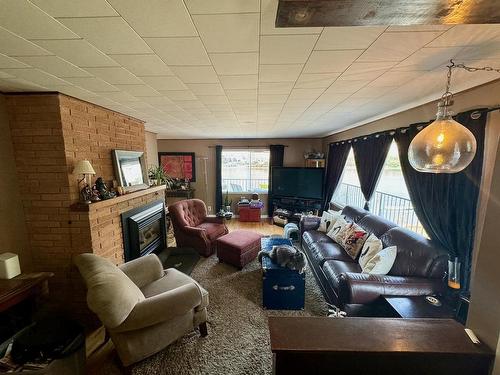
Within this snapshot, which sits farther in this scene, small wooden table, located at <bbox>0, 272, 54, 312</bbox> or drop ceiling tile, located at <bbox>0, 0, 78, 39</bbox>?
small wooden table, located at <bbox>0, 272, 54, 312</bbox>

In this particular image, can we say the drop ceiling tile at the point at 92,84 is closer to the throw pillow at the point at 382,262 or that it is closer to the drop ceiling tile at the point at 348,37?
the drop ceiling tile at the point at 348,37

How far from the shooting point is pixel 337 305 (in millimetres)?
2076

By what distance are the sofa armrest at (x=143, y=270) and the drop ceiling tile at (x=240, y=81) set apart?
2.00 metres

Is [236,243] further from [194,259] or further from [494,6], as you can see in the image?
[494,6]

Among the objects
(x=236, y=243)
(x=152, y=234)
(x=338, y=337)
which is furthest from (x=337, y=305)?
(x=152, y=234)

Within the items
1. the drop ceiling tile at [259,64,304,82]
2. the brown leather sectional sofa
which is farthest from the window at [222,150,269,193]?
the drop ceiling tile at [259,64,304,82]

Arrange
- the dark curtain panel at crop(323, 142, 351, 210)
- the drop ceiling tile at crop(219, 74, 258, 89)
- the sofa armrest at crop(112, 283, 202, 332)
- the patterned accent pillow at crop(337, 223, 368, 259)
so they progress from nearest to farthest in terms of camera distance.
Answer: the sofa armrest at crop(112, 283, 202, 332), the drop ceiling tile at crop(219, 74, 258, 89), the patterned accent pillow at crop(337, 223, 368, 259), the dark curtain panel at crop(323, 142, 351, 210)

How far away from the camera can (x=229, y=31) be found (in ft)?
3.51

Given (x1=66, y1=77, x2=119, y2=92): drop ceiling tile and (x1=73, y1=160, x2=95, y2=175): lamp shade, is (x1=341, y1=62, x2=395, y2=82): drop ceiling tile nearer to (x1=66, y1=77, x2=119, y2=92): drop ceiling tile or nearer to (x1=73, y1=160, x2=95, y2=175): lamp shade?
(x1=66, y1=77, x2=119, y2=92): drop ceiling tile

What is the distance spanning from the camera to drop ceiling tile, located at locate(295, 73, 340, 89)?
163 cm

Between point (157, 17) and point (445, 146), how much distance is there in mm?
1677

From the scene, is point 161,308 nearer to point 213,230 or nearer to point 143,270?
point 143,270

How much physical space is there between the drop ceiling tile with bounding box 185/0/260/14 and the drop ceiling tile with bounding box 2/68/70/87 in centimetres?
143

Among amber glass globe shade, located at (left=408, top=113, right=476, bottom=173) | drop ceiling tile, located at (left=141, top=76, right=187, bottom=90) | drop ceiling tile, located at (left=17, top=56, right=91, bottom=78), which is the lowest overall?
amber glass globe shade, located at (left=408, top=113, right=476, bottom=173)
